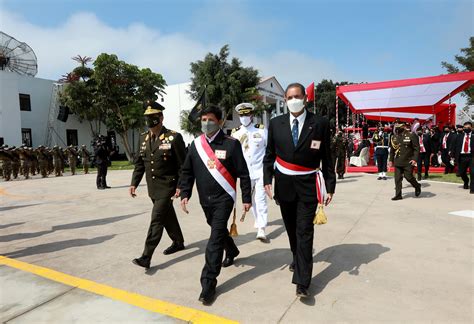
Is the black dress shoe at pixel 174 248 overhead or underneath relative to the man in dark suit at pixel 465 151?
underneath

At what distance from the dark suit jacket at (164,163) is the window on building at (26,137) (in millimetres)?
28277

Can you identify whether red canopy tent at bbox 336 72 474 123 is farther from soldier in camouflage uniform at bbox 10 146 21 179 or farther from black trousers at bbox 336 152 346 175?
soldier in camouflage uniform at bbox 10 146 21 179

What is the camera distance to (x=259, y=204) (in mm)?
4996

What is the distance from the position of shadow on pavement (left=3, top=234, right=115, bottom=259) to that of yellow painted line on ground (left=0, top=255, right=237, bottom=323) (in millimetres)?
555

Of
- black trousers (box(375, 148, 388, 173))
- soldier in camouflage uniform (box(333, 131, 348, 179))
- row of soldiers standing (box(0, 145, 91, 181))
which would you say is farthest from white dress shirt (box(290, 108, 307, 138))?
row of soldiers standing (box(0, 145, 91, 181))

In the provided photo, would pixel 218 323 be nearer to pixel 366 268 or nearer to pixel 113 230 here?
pixel 366 268

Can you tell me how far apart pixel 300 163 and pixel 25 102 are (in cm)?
3085

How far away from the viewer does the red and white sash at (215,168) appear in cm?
338

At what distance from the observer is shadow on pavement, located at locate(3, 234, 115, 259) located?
4.57 metres

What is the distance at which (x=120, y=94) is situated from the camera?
27.4 meters

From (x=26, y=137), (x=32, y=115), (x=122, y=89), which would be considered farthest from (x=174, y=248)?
(x=32, y=115)

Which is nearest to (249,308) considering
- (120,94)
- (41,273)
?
(41,273)

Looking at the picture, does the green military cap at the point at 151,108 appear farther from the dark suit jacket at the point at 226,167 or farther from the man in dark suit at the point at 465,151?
the man in dark suit at the point at 465,151

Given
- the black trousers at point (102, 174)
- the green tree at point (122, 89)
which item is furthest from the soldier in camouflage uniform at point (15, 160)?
the green tree at point (122, 89)
